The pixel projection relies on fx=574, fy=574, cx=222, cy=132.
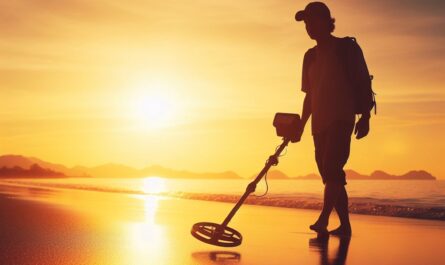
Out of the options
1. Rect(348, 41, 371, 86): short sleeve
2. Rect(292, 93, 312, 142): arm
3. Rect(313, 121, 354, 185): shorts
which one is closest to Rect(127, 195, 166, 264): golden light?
Rect(313, 121, 354, 185): shorts

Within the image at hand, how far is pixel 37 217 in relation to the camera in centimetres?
761

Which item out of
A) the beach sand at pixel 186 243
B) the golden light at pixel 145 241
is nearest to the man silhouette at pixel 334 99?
the beach sand at pixel 186 243

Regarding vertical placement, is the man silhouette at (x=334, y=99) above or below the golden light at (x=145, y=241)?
above

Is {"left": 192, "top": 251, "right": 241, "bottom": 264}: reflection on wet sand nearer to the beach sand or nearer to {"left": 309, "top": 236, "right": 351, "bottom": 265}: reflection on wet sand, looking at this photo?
the beach sand

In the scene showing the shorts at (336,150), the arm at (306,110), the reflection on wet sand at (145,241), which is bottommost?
the reflection on wet sand at (145,241)

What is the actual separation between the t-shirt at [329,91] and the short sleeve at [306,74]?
0.17 m

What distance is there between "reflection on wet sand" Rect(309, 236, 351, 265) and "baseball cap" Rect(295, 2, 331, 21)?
7.25 feet

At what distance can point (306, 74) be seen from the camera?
6367mm

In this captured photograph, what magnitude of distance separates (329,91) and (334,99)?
109 millimetres

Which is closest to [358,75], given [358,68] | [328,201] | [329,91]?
[358,68]

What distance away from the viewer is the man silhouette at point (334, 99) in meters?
5.80

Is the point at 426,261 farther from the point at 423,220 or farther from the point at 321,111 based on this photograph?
the point at 423,220

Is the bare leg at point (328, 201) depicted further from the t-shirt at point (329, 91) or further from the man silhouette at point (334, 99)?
the t-shirt at point (329, 91)

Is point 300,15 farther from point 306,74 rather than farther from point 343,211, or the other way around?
point 343,211
